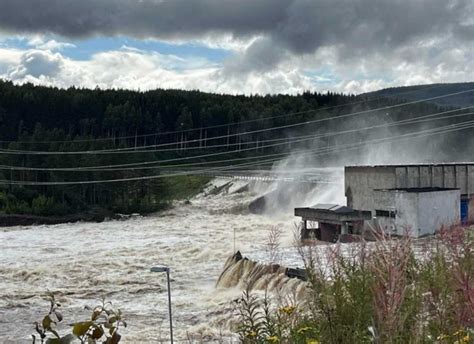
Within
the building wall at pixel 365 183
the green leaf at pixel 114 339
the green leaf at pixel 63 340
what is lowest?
the green leaf at pixel 114 339

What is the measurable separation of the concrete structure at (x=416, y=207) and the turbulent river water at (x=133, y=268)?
17.5 ft

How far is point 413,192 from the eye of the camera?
33000 millimetres

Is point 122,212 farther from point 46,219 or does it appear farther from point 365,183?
point 365,183

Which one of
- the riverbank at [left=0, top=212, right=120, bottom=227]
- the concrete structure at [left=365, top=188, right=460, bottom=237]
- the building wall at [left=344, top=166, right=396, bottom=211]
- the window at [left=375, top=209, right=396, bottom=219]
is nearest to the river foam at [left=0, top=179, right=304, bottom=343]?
the riverbank at [left=0, top=212, right=120, bottom=227]

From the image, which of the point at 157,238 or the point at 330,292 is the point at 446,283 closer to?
the point at 330,292

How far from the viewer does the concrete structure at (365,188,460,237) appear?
32.4 meters

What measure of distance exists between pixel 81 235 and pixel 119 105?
186 ft

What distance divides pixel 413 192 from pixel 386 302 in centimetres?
3116

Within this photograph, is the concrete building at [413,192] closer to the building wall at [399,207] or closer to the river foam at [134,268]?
the building wall at [399,207]

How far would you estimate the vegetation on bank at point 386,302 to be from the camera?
312cm

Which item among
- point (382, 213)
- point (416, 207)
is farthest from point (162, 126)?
point (416, 207)

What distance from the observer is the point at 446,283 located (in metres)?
4.54

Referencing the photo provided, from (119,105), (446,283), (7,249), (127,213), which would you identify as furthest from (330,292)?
(119,105)

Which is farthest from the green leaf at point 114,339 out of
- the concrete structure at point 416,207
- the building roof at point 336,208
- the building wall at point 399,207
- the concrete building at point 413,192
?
the building roof at point 336,208
